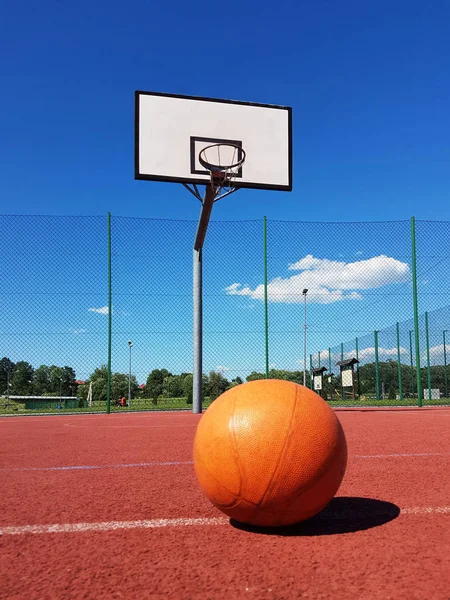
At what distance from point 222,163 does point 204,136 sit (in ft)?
2.49

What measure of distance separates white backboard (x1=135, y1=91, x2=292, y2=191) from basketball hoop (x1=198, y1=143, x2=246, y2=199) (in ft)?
0.53

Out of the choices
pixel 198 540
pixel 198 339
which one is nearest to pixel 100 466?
pixel 198 540

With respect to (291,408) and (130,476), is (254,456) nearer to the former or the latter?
(291,408)

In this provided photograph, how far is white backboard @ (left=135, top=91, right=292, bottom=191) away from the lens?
36.1ft

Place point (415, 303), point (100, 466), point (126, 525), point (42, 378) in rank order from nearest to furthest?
point (126, 525) → point (100, 466) → point (415, 303) → point (42, 378)

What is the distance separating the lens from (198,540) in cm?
239

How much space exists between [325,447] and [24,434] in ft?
20.1

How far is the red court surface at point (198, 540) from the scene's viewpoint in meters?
1.86

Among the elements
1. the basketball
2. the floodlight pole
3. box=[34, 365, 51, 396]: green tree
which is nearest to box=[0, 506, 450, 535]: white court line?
the basketball

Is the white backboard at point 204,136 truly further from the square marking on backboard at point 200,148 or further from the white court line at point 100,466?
the white court line at point 100,466

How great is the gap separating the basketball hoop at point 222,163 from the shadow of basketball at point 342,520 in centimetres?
865

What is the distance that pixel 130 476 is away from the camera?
398 cm

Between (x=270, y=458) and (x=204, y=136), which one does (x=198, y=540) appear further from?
(x=204, y=136)

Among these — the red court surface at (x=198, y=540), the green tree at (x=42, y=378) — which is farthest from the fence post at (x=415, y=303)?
the green tree at (x=42, y=378)
